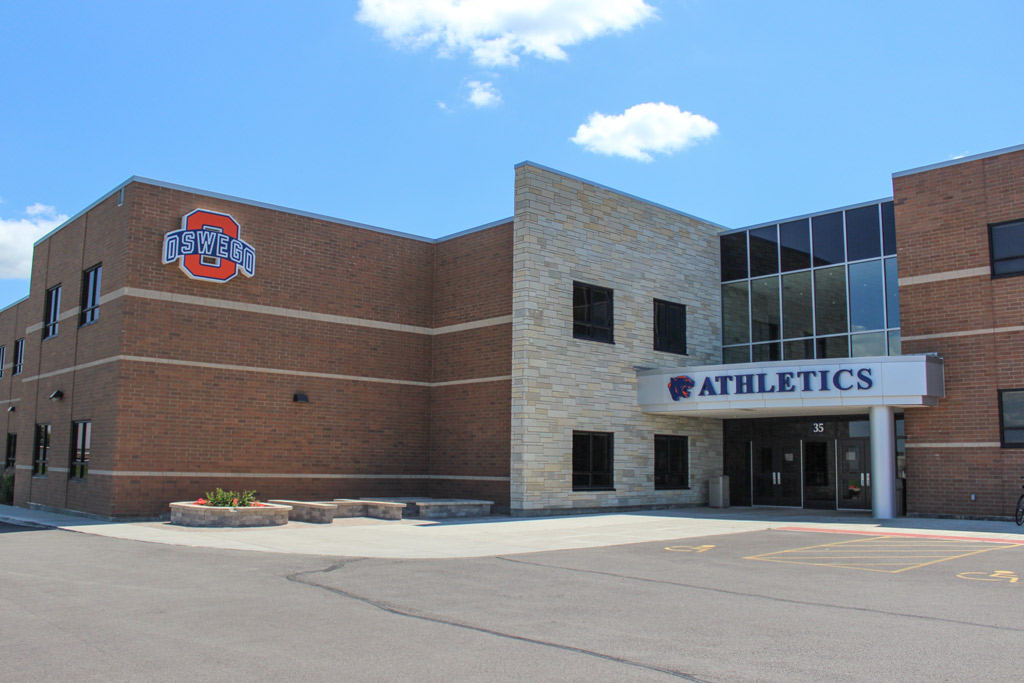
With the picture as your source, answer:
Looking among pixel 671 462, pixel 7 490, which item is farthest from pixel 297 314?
pixel 7 490

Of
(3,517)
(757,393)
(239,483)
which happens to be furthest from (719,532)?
(3,517)

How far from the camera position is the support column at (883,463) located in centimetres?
2183

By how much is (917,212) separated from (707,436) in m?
9.32

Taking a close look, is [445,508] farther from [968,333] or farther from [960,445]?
[968,333]

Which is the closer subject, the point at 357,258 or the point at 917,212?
the point at 917,212

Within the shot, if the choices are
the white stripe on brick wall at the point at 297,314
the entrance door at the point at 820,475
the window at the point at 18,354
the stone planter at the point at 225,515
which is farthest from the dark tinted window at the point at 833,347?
the window at the point at 18,354

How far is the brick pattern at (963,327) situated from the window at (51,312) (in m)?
25.0

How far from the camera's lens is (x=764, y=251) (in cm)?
2784

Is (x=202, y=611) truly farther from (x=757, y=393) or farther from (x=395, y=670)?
(x=757, y=393)

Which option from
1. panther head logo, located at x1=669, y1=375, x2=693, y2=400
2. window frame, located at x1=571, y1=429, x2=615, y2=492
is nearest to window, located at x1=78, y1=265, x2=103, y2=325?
window frame, located at x1=571, y1=429, x2=615, y2=492

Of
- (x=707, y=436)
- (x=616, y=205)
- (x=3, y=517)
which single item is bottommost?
(x=3, y=517)

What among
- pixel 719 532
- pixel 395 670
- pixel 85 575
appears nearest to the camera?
pixel 395 670

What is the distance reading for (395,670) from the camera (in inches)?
259

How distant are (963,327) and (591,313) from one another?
32.5ft
